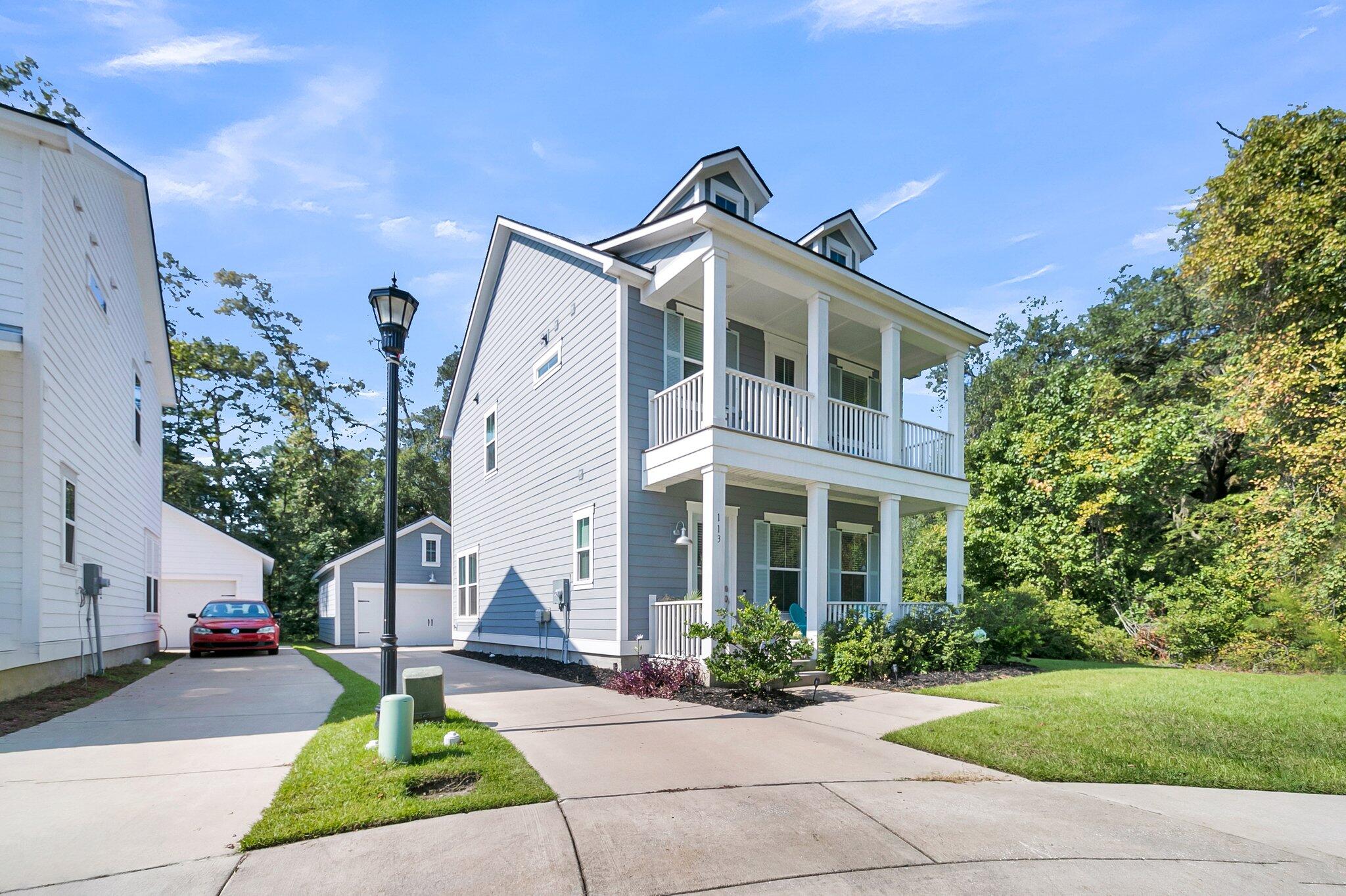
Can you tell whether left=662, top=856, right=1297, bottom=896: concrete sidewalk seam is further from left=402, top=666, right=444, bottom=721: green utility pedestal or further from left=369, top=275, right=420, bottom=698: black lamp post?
left=402, top=666, right=444, bottom=721: green utility pedestal

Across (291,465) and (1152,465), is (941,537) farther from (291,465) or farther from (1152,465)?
(291,465)

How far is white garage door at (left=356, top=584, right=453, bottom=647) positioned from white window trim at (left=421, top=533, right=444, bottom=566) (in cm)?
110

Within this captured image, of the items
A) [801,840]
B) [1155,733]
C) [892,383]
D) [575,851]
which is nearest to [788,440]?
[892,383]

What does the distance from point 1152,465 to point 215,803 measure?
63.7 ft

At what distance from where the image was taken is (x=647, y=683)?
370 inches

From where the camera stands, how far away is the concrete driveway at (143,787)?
11.4 ft

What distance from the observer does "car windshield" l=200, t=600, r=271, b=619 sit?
1669cm

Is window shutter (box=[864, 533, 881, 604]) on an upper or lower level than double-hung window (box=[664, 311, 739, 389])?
lower

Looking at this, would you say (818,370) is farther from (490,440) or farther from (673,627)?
(490,440)

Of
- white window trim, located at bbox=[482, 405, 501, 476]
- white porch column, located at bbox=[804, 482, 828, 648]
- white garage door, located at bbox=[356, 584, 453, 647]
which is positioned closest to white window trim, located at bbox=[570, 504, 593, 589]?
white porch column, located at bbox=[804, 482, 828, 648]

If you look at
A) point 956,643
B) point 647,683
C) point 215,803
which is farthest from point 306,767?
point 956,643

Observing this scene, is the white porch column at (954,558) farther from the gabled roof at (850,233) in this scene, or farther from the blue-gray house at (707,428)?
the gabled roof at (850,233)

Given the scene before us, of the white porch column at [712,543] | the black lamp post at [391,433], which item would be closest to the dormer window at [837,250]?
the white porch column at [712,543]

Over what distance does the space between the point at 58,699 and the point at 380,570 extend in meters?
18.9
